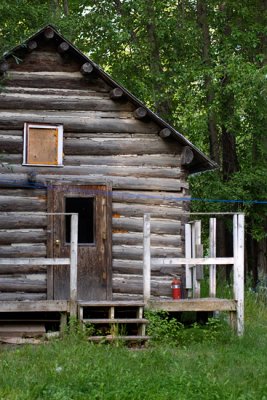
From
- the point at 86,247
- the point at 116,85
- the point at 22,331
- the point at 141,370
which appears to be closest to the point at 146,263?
the point at 22,331

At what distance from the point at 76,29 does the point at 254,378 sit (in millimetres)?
17604

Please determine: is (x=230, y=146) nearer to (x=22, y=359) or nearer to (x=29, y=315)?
(x=29, y=315)

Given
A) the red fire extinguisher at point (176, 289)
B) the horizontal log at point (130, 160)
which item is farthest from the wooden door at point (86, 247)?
the red fire extinguisher at point (176, 289)

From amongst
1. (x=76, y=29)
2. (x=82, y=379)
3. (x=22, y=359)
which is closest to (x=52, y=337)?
(x=22, y=359)

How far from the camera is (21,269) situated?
17250 mm

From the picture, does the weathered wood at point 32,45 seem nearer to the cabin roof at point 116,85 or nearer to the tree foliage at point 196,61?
the cabin roof at point 116,85

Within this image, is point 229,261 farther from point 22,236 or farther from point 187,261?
point 22,236

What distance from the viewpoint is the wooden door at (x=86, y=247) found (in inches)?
682

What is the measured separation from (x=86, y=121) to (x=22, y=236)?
2922 millimetres

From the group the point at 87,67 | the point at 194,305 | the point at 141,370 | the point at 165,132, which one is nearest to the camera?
the point at 141,370

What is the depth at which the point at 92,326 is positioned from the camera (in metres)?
13.7

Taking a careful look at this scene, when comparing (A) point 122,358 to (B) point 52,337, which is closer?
(A) point 122,358

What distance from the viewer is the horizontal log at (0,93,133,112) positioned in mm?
17578

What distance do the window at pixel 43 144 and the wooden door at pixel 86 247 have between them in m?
0.68
